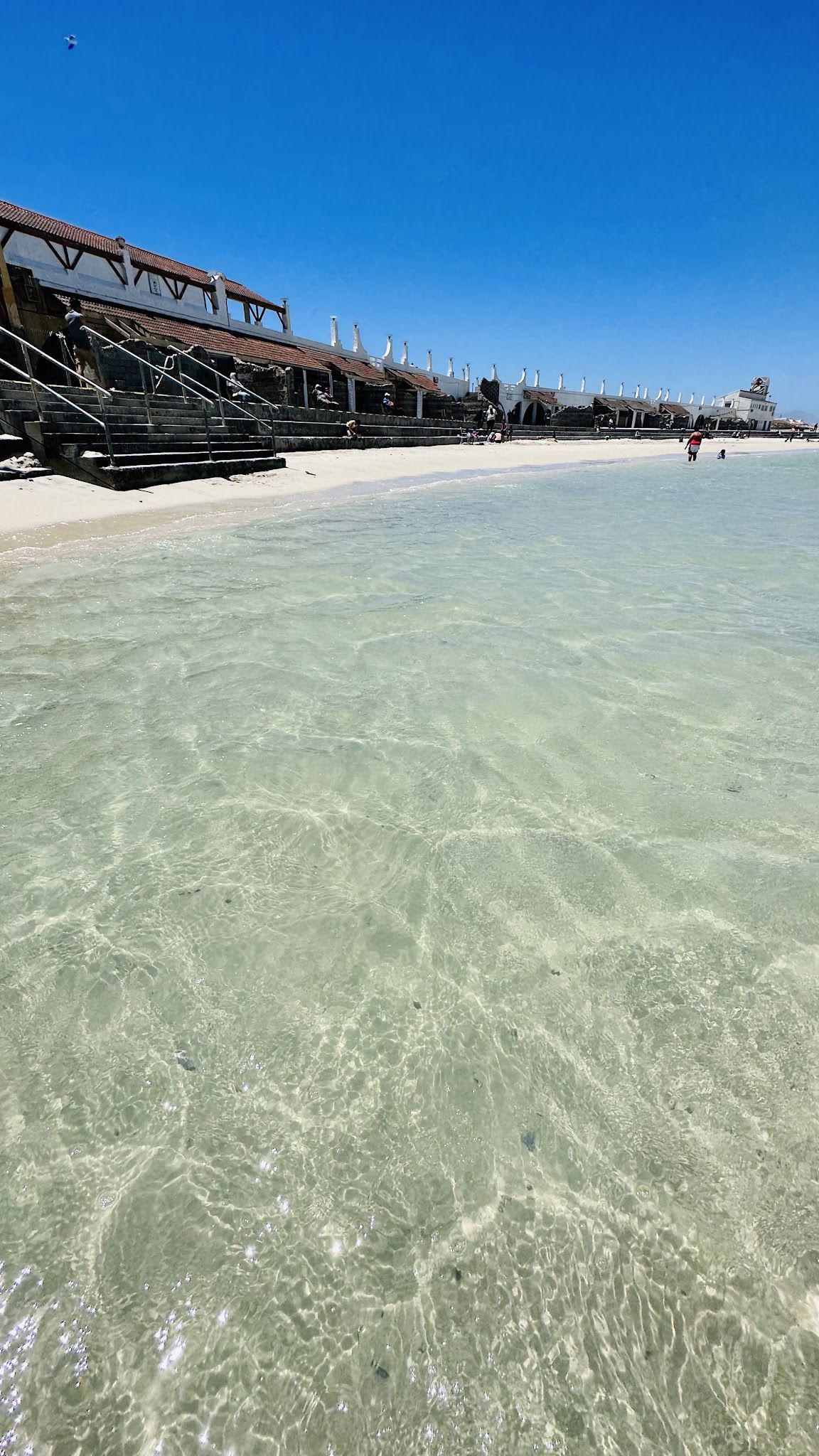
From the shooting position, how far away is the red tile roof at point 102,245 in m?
21.5

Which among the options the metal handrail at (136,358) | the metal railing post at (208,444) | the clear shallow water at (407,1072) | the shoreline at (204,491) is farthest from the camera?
the metal railing post at (208,444)

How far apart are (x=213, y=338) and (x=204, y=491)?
17.3 meters

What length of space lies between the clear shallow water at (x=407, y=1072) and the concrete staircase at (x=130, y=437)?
30.3 ft

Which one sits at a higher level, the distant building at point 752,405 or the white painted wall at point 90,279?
the distant building at point 752,405

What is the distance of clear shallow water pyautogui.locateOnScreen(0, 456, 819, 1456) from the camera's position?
3.61ft

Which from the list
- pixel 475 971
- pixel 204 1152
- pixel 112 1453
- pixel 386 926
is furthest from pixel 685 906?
pixel 112 1453

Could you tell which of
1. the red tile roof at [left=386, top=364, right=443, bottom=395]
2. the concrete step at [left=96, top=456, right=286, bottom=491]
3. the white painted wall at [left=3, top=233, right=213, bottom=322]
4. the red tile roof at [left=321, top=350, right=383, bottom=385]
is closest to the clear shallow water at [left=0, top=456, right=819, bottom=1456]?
the concrete step at [left=96, top=456, right=286, bottom=491]

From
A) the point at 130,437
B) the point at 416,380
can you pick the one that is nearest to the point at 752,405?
the point at 416,380

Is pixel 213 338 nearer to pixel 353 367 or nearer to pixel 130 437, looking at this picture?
pixel 353 367

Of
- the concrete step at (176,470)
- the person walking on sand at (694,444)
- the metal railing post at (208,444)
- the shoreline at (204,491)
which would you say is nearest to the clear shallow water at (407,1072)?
the shoreline at (204,491)

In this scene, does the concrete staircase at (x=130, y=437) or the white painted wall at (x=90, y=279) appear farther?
the white painted wall at (x=90, y=279)

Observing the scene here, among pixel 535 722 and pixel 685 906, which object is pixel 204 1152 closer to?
pixel 685 906

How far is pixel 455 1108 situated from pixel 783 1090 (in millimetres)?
913

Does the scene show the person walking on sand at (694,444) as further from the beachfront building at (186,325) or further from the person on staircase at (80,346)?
the person on staircase at (80,346)
